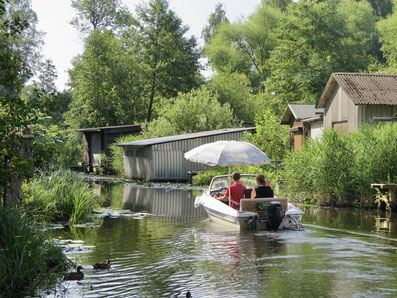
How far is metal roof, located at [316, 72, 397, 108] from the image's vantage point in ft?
95.3

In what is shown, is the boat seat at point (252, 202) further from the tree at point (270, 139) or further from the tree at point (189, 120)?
the tree at point (189, 120)

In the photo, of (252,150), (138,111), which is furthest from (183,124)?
(252,150)

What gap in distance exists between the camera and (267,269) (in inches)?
449

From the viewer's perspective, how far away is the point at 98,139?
5356 cm

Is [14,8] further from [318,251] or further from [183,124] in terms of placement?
[318,251]

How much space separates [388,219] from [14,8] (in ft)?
159

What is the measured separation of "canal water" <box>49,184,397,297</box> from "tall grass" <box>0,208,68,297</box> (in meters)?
0.35

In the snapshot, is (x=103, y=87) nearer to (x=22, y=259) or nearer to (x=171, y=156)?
(x=171, y=156)

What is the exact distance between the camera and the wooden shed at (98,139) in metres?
52.0

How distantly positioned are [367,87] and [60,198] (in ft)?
59.0

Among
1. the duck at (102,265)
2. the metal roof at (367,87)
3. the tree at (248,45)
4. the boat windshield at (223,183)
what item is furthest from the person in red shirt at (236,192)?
the tree at (248,45)

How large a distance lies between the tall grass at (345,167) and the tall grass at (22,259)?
14.4 m

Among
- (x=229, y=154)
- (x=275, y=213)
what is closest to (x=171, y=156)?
(x=229, y=154)

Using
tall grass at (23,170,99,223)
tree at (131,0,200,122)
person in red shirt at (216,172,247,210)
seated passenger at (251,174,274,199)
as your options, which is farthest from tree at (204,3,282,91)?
seated passenger at (251,174,274,199)
